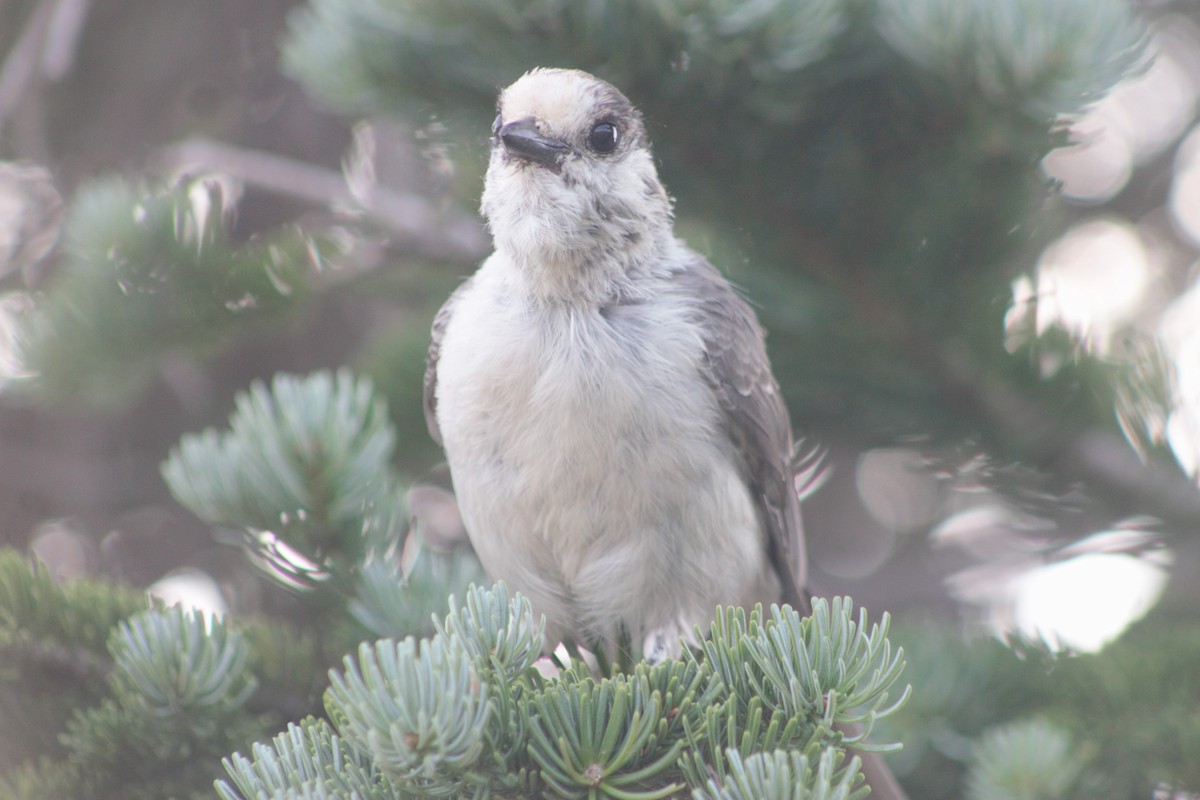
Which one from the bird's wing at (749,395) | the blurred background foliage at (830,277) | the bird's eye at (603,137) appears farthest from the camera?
the bird's wing at (749,395)

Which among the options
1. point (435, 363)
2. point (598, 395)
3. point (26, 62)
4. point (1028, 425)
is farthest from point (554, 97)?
point (26, 62)

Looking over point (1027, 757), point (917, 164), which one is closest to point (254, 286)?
point (917, 164)

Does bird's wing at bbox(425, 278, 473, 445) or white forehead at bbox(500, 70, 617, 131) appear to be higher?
white forehead at bbox(500, 70, 617, 131)

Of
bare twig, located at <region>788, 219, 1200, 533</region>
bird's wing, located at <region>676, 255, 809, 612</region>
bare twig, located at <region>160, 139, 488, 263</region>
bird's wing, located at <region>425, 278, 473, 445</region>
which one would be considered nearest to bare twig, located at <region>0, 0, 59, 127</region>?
bare twig, located at <region>160, 139, 488, 263</region>

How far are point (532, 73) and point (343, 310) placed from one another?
6.32 ft

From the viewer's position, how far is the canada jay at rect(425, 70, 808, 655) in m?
2.23

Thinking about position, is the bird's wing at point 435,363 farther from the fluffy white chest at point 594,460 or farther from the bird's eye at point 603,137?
the bird's eye at point 603,137

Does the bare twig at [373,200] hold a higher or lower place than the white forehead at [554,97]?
higher

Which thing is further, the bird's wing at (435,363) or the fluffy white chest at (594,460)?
the bird's wing at (435,363)

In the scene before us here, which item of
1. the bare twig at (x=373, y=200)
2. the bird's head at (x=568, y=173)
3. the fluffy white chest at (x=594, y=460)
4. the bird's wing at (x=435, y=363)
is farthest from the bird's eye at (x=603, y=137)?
the bare twig at (x=373, y=200)

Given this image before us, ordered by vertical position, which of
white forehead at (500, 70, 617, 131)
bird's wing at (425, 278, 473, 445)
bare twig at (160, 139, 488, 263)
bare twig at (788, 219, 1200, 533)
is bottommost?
bare twig at (788, 219, 1200, 533)

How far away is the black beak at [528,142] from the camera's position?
7.20 feet

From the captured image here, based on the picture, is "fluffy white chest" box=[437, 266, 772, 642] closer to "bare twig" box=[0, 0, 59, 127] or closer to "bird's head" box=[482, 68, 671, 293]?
"bird's head" box=[482, 68, 671, 293]

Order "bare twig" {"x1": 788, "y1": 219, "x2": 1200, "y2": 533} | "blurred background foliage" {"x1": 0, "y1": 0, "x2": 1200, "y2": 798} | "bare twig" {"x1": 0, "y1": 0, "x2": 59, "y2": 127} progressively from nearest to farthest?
"blurred background foliage" {"x1": 0, "y1": 0, "x2": 1200, "y2": 798}, "bare twig" {"x1": 788, "y1": 219, "x2": 1200, "y2": 533}, "bare twig" {"x1": 0, "y1": 0, "x2": 59, "y2": 127}
